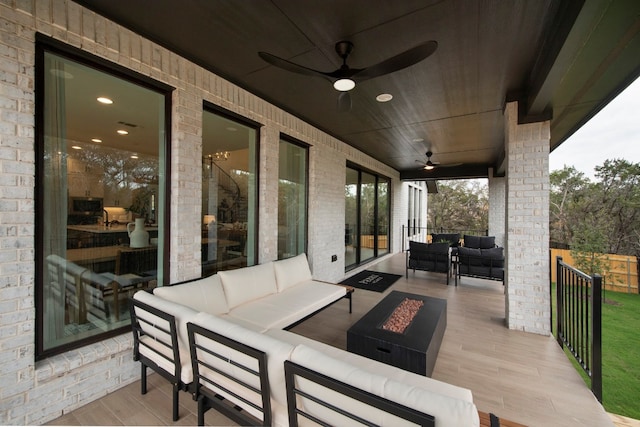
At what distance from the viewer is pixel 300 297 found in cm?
317

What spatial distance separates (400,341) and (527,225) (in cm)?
247

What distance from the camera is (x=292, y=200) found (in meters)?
4.51

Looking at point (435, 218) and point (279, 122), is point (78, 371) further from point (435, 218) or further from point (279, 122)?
point (435, 218)

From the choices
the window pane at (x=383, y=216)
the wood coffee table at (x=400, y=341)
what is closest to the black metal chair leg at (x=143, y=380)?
the wood coffee table at (x=400, y=341)

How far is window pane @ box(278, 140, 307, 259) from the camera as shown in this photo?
4.28 m

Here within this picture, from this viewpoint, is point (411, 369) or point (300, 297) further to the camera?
point (300, 297)

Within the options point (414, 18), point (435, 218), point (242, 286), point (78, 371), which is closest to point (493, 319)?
point (242, 286)

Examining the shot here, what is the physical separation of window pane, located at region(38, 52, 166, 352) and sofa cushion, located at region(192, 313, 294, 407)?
4.52ft

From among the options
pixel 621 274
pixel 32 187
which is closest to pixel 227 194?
pixel 32 187

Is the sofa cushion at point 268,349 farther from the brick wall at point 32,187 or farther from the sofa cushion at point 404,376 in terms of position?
the brick wall at point 32,187

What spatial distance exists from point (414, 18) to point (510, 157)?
2412 millimetres

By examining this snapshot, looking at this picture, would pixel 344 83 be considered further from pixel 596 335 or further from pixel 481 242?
pixel 481 242

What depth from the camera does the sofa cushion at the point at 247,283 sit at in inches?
111

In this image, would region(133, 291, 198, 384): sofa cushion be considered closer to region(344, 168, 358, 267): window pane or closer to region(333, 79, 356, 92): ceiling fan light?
region(333, 79, 356, 92): ceiling fan light
